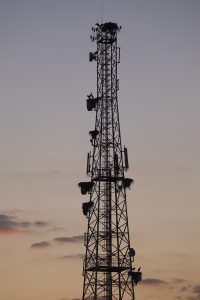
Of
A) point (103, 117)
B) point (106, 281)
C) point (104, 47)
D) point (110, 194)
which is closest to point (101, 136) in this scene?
point (103, 117)

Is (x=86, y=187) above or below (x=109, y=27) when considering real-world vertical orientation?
below

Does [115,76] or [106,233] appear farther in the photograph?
[115,76]

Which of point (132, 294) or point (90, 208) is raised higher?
point (90, 208)

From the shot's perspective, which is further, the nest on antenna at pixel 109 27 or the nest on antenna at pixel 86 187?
the nest on antenna at pixel 109 27

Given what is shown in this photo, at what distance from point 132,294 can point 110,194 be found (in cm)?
1379

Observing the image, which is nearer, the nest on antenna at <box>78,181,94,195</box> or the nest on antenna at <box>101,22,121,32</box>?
the nest on antenna at <box>78,181,94,195</box>

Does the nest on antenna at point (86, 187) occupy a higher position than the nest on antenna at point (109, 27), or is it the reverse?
the nest on antenna at point (109, 27)

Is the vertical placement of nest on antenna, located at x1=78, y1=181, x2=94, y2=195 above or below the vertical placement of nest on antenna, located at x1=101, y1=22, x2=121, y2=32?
below

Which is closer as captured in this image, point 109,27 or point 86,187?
point 86,187

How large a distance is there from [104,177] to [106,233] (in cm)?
790

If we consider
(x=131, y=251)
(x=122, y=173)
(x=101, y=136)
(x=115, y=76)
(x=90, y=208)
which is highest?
(x=115, y=76)

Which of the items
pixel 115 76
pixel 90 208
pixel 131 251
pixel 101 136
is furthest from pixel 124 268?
pixel 115 76

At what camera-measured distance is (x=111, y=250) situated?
7625 centimetres

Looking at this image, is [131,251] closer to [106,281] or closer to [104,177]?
[106,281]
